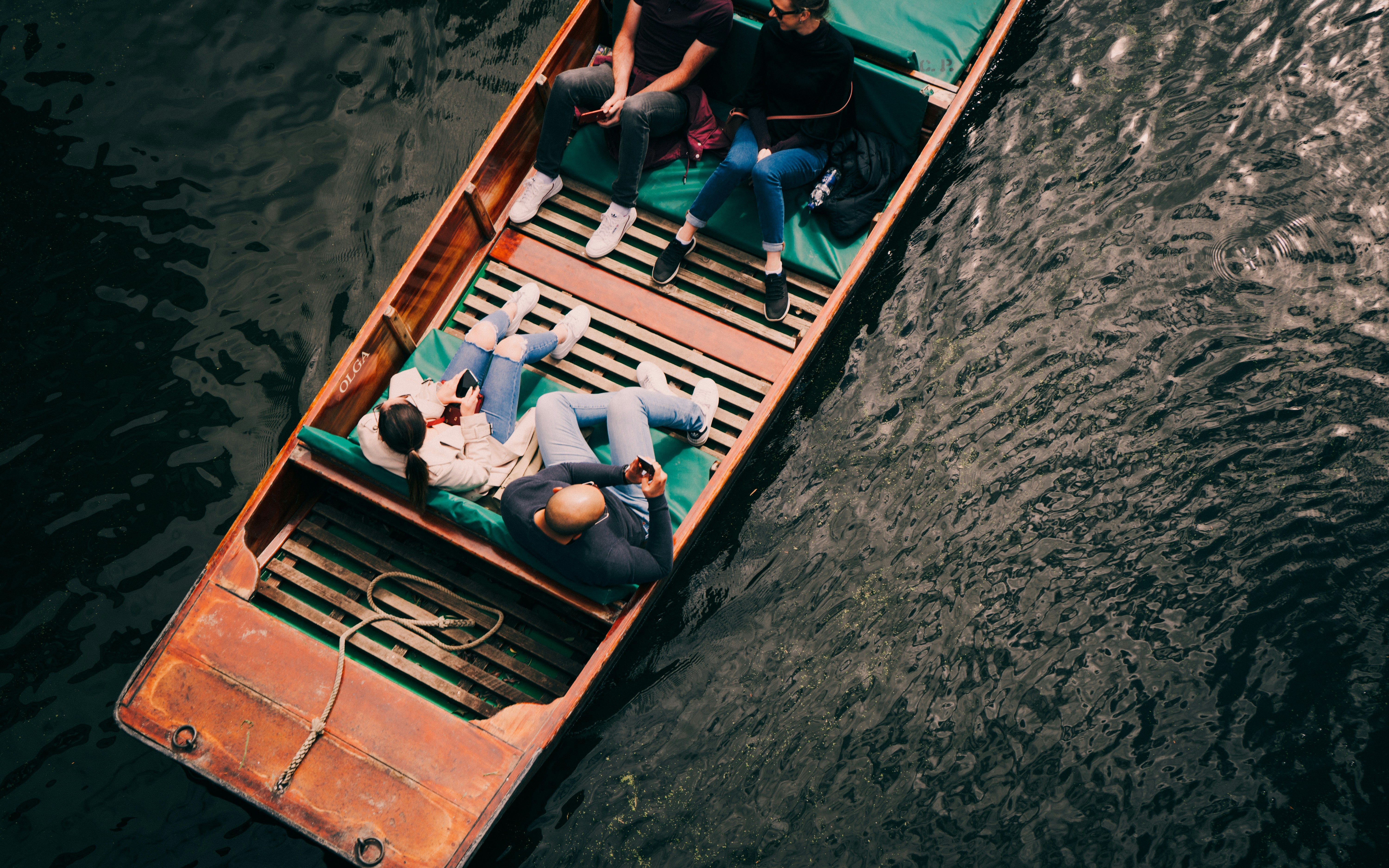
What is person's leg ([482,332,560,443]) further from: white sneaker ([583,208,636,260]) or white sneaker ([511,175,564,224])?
white sneaker ([511,175,564,224])

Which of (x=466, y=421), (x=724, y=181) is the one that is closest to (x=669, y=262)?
(x=724, y=181)

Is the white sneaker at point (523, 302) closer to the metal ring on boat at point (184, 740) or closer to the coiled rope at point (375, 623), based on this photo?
the coiled rope at point (375, 623)

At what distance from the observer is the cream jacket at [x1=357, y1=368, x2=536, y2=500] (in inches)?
137

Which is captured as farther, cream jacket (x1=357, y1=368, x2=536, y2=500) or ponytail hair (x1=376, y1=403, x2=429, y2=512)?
cream jacket (x1=357, y1=368, x2=536, y2=500)

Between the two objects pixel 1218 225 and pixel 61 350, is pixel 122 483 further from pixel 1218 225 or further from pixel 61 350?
pixel 1218 225

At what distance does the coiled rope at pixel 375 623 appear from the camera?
10.6 ft

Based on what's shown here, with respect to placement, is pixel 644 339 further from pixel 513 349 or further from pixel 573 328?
pixel 513 349

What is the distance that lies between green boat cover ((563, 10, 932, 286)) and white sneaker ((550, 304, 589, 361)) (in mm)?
708

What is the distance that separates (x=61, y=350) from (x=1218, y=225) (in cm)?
625

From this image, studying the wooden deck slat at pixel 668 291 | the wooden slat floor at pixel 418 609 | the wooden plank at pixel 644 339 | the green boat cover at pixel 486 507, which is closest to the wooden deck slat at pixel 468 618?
Result: the wooden slat floor at pixel 418 609

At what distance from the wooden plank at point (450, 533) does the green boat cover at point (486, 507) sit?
3 centimetres

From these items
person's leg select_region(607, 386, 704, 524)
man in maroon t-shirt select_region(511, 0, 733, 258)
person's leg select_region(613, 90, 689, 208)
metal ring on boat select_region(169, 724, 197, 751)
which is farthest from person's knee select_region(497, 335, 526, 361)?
metal ring on boat select_region(169, 724, 197, 751)

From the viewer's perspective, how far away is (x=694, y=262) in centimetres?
447

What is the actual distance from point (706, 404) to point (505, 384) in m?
0.92
